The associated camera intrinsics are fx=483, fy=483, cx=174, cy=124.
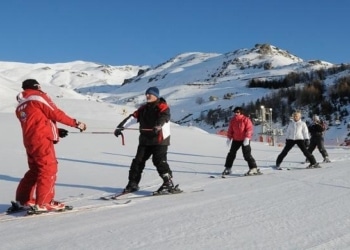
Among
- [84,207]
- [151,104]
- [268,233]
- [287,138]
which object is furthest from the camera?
[287,138]

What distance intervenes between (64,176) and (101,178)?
729 mm

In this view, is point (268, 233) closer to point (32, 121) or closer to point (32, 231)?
point (32, 231)

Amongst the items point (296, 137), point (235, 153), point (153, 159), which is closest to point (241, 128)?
point (235, 153)

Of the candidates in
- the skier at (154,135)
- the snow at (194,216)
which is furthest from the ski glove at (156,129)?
the snow at (194,216)

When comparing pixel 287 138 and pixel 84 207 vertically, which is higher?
pixel 287 138

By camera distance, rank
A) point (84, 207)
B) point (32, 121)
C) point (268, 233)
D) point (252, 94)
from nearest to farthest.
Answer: point (268, 233) < point (32, 121) < point (84, 207) < point (252, 94)

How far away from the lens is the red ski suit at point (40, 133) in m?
5.63

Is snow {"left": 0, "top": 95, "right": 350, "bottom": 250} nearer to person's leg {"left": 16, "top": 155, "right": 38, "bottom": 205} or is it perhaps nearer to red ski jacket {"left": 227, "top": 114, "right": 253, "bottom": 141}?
person's leg {"left": 16, "top": 155, "right": 38, "bottom": 205}

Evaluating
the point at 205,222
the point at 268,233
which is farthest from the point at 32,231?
the point at 268,233

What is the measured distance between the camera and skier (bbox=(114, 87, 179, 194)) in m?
7.07

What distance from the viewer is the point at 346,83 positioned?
94562 mm

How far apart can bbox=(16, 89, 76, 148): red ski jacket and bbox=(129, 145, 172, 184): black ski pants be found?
1.83 metres

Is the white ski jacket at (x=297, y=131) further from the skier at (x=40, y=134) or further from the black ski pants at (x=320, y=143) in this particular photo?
the skier at (x=40, y=134)

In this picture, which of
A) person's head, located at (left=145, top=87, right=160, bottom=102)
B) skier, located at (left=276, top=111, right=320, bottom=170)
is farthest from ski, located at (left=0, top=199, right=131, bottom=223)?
skier, located at (left=276, top=111, right=320, bottom=170)
